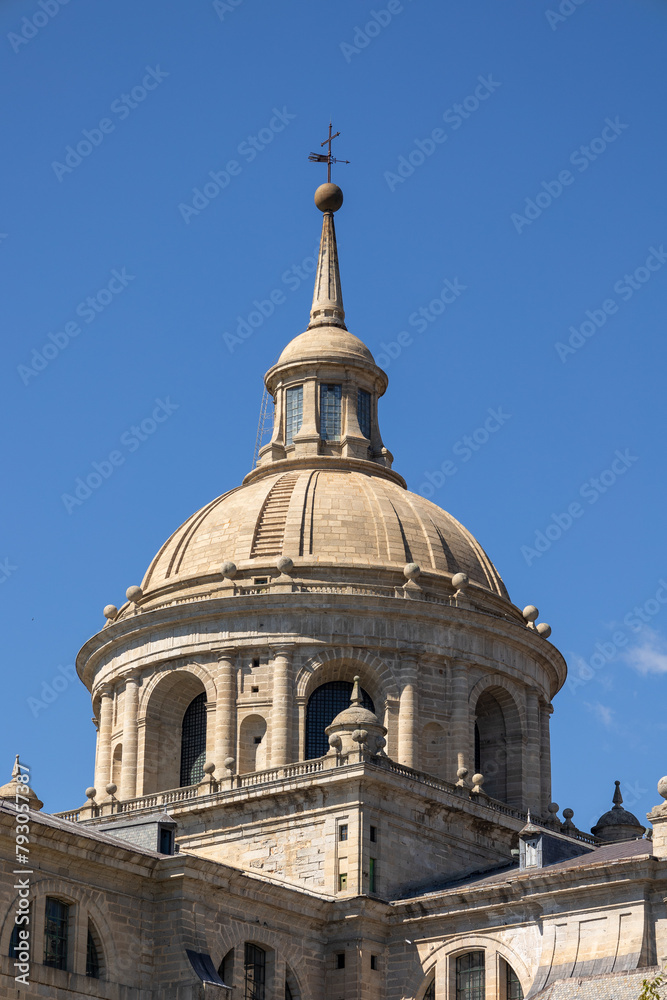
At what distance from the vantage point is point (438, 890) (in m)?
59.4

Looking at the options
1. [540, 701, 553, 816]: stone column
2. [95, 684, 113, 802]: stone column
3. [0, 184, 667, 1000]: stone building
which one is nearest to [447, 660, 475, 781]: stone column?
[0, 184, 667, 1000]: stone building

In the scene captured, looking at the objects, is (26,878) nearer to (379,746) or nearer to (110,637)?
(379,746)

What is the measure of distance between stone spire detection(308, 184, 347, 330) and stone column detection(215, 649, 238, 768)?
19.0m

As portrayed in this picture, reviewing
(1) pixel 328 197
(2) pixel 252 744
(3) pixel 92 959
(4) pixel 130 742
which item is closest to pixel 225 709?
(2) pixel 252 744

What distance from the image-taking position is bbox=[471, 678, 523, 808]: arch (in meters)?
71.4

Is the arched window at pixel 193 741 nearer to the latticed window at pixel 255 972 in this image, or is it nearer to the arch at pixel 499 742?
the arch at pixel 499 742

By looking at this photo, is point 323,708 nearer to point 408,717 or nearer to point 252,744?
point 252,744

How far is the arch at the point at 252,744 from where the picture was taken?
6769cm

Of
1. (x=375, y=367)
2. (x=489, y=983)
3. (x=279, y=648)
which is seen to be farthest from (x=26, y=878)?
(x=375, y=367)

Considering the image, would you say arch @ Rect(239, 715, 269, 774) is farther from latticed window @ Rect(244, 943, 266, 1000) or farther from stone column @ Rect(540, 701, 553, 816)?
latticed window @ Rect(244, 943, 266, 1000)

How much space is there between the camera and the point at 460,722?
68.6 m

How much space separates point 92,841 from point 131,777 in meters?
18.5

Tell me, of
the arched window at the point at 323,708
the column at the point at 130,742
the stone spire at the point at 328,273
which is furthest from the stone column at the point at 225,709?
the stone spire at the point at 328,273

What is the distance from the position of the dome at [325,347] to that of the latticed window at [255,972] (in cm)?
2999
